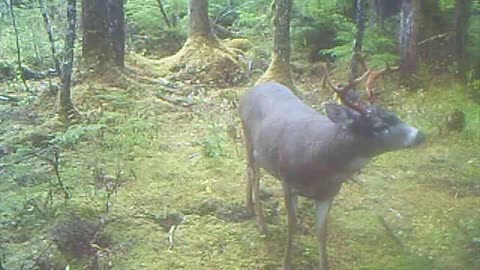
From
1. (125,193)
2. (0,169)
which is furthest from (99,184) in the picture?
(0,169)

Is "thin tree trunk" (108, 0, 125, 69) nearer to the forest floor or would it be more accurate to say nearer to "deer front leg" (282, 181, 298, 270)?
the forest floor

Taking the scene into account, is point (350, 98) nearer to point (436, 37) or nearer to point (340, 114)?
point (340, 114)

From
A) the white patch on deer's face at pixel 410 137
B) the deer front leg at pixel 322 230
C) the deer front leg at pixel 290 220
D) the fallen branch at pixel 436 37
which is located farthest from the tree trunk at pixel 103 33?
the white patch on deer's face at pixel 410 137

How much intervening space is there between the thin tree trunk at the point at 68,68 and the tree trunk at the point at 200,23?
4.12 meters

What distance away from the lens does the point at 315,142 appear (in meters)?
5.38

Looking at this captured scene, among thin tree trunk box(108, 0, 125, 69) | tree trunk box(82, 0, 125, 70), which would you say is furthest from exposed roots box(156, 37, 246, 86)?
tree trunk box(82, 0, 125, 70)

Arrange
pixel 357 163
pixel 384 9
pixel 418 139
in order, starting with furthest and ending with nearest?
pixel 384 9
pixel 357 163
pixel 418 139

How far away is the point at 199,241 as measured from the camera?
6105mm

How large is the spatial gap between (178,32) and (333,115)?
10.1 m

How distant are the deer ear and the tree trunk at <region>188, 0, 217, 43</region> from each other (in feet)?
25.0

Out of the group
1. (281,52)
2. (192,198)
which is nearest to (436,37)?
(281,52)

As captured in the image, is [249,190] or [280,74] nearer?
[249,190]

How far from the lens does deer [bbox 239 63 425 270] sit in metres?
4.98

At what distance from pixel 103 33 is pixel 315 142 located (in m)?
5.53
